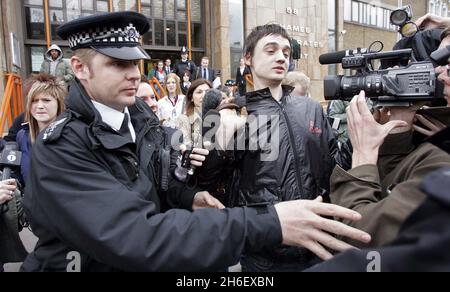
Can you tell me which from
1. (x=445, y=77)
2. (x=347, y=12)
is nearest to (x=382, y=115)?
(x=445, y=77)

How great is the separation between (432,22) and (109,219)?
82.9 inches

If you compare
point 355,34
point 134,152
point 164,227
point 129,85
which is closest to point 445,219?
point 164,227

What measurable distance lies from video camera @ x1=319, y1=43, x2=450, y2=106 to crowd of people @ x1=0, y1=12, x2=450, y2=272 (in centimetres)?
6

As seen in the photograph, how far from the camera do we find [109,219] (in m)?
1.15

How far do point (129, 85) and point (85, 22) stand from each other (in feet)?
1.05

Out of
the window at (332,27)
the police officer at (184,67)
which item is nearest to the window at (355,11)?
the window at (332,27)

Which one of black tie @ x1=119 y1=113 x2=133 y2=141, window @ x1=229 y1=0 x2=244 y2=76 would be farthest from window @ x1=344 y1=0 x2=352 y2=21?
black tie @ x1=119 y1=113 x2=133 y2=141

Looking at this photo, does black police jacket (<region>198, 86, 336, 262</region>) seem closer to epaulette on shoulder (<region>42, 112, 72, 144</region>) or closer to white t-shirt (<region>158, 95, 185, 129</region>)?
epaulette on shoulder (<region>42, 112, 72, 144</region>)

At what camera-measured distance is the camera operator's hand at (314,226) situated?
1176 millimetres

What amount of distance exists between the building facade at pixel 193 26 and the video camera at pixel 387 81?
9503 millimetres

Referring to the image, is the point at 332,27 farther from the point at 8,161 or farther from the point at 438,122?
the point at 438,122

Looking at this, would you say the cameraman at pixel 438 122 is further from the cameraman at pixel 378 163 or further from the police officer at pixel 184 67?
the police officer at pixel 184 67

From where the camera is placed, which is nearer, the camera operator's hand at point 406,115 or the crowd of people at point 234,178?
the crowd of people at point 234,178
